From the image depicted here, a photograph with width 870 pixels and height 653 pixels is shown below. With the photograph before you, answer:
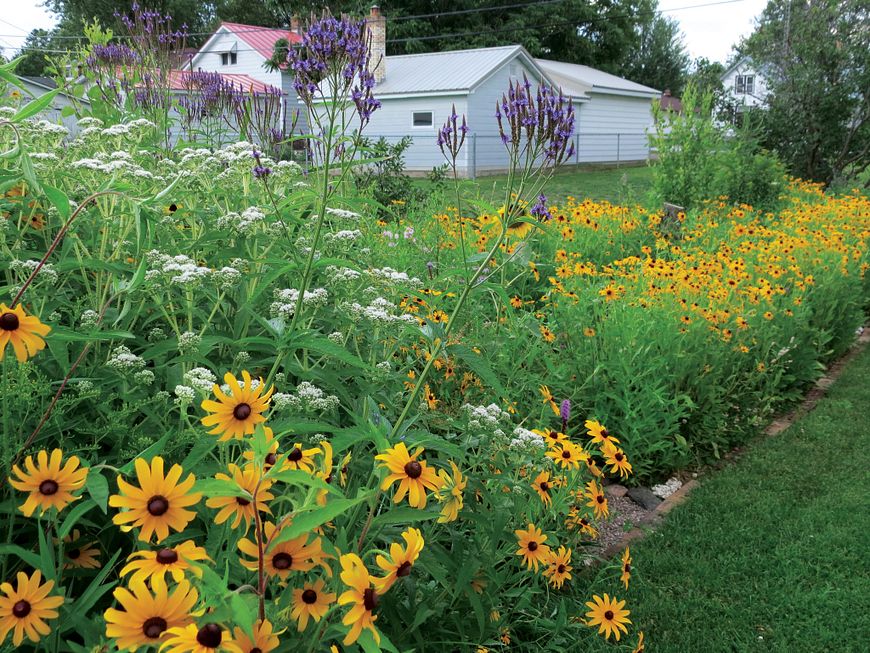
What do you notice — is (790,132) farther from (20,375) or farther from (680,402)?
(20,375)

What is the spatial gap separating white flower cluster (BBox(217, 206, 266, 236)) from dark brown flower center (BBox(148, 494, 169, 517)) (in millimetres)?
976

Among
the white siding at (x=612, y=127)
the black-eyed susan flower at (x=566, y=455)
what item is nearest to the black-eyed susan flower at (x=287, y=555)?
the black-eyed susan flower at (x=566, y=455)

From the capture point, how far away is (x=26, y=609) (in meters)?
1.12

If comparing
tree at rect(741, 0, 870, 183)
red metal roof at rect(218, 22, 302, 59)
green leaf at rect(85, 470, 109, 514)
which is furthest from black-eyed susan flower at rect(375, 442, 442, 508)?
red metal roof at rect(218, 22, 302, 59)

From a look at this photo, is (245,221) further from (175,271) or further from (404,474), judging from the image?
(404,474)

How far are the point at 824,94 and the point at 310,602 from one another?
13.7 m

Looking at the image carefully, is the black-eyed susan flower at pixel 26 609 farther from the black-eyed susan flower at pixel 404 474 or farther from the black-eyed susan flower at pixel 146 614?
the black-eyed susan flower at pixel 404 474

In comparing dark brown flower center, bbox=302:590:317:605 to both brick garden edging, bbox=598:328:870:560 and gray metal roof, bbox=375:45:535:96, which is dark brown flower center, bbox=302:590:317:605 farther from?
gray metal roof, bbox=375:45:535:96

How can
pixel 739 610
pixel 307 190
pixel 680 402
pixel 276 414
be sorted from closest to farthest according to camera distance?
pixel 276 414 < pixel 307 190 < pixel 739 610 < pixel 680 402

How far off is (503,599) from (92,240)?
67.1 inches

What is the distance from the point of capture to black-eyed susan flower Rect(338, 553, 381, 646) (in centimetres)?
110

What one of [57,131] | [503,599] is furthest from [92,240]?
[503,599]

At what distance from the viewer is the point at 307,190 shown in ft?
7.26

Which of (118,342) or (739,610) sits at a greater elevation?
(118,342)
